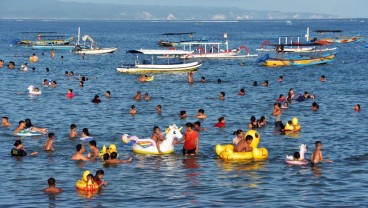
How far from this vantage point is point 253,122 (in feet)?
135

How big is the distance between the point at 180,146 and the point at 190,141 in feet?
10.2

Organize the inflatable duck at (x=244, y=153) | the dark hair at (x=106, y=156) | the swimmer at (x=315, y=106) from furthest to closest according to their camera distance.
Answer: the swimmer at (x=315, y=106) < the inflatable duck at (x=244, y=153) < the dark hair at (x=106, y=156)

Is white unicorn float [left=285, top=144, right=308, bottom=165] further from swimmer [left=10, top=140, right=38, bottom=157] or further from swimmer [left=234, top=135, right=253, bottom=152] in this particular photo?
swimmer [left=10, top=140, right=38, bottom=157]

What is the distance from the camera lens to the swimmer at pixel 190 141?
108 ft

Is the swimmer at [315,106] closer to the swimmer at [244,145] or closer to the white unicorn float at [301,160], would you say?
the white unicorn float at [301,160]

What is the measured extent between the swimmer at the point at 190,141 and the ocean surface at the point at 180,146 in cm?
50

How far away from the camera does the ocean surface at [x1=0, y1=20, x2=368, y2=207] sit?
27.4m

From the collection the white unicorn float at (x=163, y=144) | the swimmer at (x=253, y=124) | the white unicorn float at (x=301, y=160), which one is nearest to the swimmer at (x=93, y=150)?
the white unicorn float at (x=163, y=144)

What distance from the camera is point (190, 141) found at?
1314 inches

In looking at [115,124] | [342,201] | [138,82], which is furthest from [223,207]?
[138,82]

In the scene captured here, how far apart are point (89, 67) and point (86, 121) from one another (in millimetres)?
45669

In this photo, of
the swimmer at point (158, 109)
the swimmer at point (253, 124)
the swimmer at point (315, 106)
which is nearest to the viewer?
the swimmer at point (253, 124)

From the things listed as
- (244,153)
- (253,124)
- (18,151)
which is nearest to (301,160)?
(244,153)

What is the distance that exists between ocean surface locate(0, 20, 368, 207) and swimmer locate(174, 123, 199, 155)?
0.50 metres
